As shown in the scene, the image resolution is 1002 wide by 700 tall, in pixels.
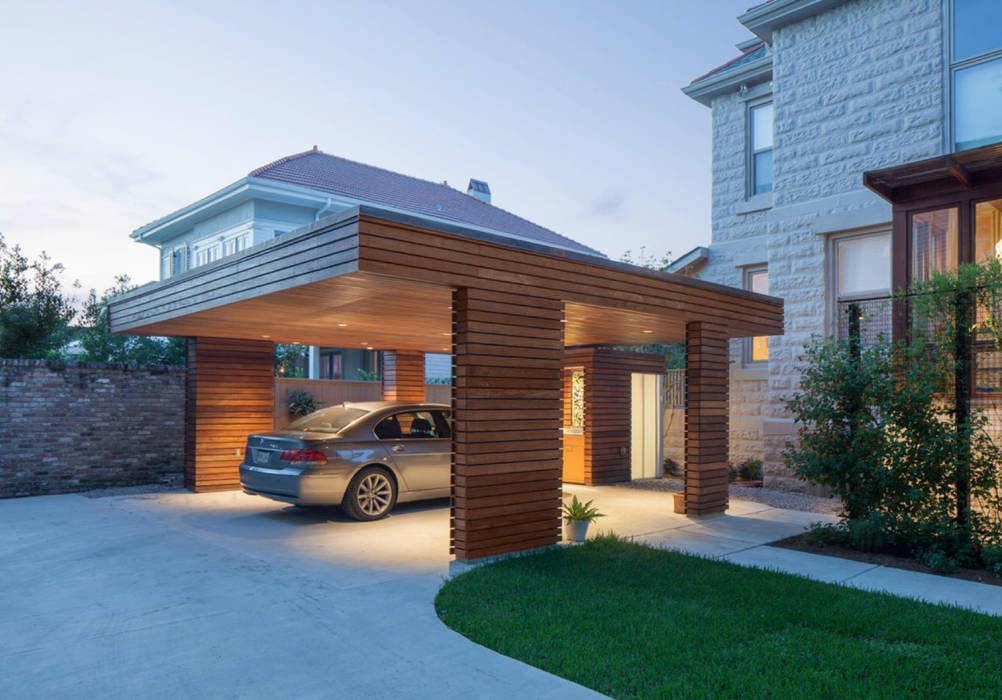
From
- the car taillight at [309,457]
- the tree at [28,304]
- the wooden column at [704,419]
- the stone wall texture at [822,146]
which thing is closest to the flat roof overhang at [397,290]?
the wooden column at [704,419]

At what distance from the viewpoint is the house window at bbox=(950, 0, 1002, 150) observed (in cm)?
951

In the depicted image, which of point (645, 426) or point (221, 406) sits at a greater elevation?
point (221, 406)

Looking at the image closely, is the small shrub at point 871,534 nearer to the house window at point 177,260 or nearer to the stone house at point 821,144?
the stone house at point 821,144

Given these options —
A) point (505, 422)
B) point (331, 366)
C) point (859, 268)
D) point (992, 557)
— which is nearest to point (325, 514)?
point (505, 422)

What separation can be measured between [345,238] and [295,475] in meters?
3.54

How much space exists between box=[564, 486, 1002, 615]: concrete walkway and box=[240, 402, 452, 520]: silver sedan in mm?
2358

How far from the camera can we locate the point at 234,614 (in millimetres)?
4934

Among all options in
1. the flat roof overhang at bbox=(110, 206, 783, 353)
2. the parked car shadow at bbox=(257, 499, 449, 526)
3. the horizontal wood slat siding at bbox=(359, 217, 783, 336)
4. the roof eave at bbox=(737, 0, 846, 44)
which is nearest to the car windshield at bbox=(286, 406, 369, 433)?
the parked car shadow at bbox=(257, 499, 449, 526)

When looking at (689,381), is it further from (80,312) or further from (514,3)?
(80,312)

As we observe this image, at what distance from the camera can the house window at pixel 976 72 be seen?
31.2 ft

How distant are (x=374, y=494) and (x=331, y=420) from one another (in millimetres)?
1081

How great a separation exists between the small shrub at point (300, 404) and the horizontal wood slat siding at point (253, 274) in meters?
3.55

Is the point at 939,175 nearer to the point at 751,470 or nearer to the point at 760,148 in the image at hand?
the point at 760,148

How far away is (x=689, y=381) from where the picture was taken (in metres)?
9.16
